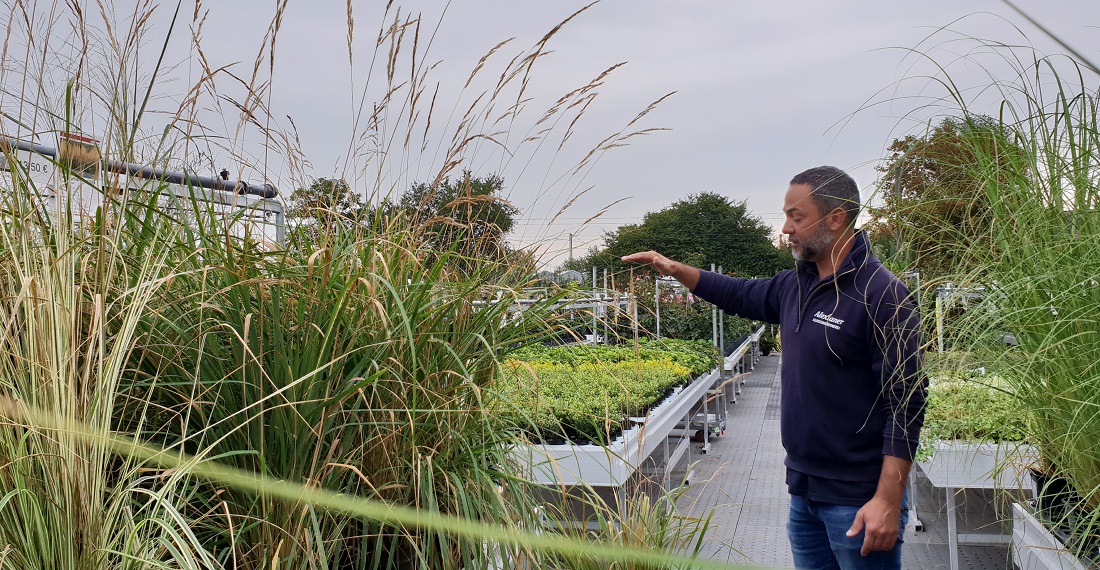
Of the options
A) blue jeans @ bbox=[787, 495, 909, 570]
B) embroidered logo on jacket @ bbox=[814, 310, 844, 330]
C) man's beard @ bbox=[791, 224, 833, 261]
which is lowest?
blue jeans @ bbox=[787, 495, 909, 570]

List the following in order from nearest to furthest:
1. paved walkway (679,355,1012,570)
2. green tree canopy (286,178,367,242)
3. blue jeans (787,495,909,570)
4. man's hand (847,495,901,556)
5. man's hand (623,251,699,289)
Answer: green tree canopy (286,178,367,242)
man's hand (847,495,901,556)
blue jeans (787,495,909,570)
man's hand (623,251,699,289)
paved walkway (679,355,1012,570)

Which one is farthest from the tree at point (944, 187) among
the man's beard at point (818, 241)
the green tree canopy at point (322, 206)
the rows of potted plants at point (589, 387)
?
the green tree canopy at point (322, 206)

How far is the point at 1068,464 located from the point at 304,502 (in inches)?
60.3

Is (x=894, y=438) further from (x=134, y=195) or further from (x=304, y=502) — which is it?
(x=134, y=195)

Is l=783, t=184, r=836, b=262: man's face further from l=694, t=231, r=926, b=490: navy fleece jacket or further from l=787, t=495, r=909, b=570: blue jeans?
l=787, t=495, r=909, b=570: blue jeans

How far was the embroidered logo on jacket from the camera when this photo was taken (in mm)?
2246

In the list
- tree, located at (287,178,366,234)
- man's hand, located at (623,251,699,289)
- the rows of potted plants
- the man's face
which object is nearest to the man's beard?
the man's face

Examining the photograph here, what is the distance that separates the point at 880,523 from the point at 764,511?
3.11m

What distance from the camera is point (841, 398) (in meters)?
2.27

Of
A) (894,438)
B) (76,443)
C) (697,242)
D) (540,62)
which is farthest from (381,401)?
(697,242)

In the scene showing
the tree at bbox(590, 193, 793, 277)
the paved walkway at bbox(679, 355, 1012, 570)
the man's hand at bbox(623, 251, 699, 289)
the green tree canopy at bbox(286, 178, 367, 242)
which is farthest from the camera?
the tree at bbox(590, 193, 793, 277)

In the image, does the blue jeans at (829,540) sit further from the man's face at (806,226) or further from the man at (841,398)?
the man's face at (806,226)

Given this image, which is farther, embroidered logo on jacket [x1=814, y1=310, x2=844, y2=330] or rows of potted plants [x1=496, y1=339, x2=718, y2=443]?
embroidered logo on jacket [x1=814, y1=310, x2=844, y2=330]

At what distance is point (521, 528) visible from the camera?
4.84 ft
